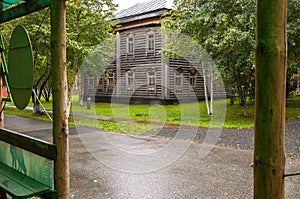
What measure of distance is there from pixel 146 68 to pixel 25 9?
13.5 meters

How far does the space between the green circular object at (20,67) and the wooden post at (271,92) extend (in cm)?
179

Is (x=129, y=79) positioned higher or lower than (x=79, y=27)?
lower

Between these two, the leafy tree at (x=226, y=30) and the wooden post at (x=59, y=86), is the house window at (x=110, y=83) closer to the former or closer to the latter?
the leafy tree at (x=226, y=30)

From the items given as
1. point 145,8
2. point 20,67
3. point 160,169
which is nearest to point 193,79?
point 145,8

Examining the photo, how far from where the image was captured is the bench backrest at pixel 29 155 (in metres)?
2.14

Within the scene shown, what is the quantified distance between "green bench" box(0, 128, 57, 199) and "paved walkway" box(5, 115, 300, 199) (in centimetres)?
97

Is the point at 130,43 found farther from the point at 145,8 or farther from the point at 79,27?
the point at 79,27

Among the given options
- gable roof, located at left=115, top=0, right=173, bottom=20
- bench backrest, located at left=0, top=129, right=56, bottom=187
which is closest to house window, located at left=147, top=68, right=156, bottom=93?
gable roof, located at left=115, top=0, right=173, bottom=20

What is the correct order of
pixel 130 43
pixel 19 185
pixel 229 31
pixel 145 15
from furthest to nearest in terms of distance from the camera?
pixel 130 43 < pixel 145 15 < pixel 229 31 < pixel 19 185

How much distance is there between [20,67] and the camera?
2.40m

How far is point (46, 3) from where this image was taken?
2.06 m

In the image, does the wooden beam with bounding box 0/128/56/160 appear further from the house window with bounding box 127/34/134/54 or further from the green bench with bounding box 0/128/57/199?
the house window with bounding box 127/34/134/54


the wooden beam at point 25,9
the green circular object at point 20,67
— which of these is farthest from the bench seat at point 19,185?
the wooden beam at point 25,9

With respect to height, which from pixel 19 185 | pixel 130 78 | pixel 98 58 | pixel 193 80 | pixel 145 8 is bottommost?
pixel 19 185
